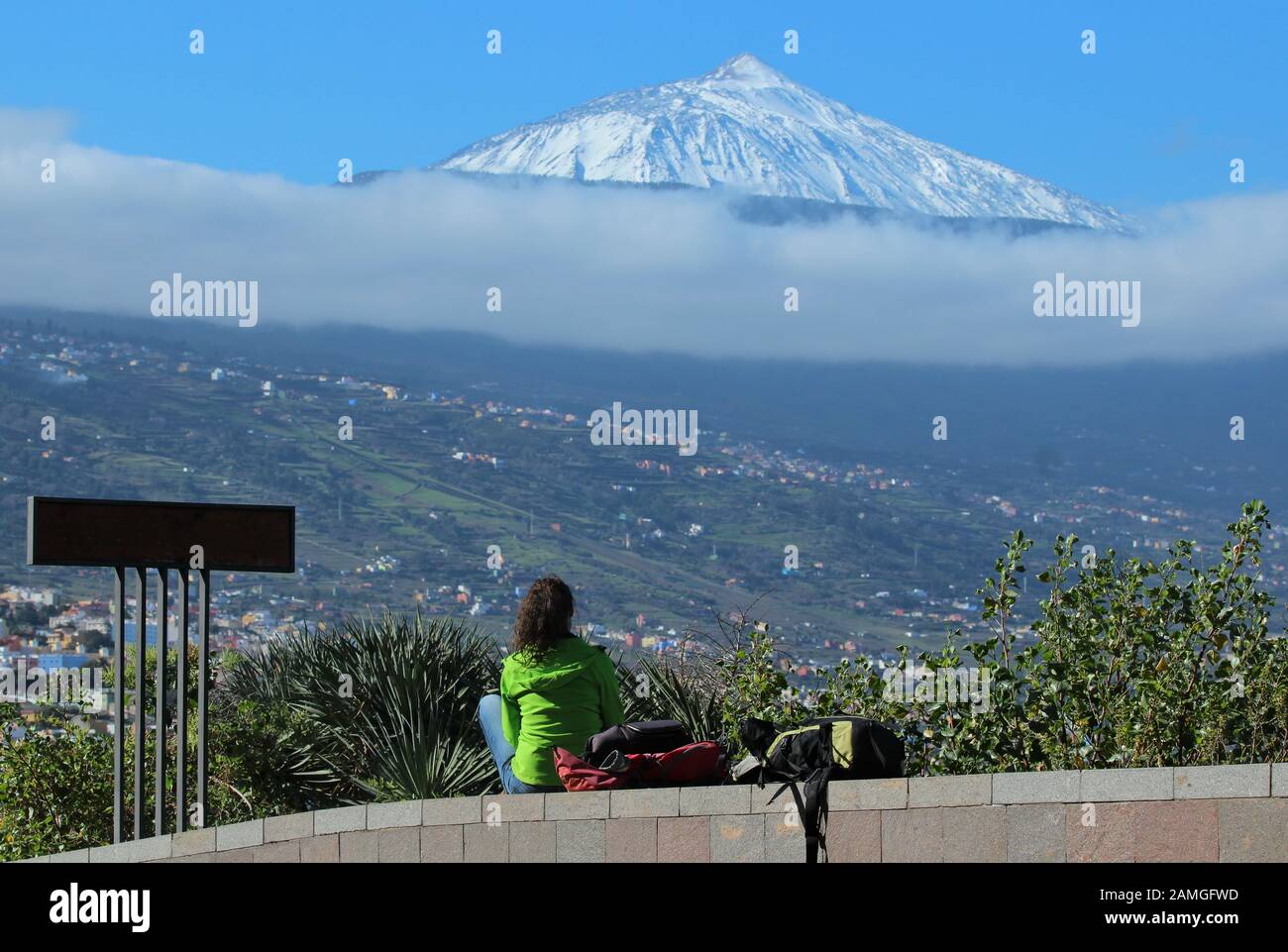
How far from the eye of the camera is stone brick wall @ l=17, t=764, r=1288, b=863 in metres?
5.77

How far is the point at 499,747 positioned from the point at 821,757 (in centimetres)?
178

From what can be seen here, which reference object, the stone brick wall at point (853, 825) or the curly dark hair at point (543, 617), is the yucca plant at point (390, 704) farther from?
the curly dark hair at point (543, 617)

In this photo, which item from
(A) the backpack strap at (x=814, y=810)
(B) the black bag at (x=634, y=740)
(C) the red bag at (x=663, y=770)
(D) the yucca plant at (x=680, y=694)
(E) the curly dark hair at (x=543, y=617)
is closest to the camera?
(A) the backpack strap at (x=814, y=810)

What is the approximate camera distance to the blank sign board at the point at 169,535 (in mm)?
8438

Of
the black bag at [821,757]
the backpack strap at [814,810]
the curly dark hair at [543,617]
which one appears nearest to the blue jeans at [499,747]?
the curly dark hair at [543,617]

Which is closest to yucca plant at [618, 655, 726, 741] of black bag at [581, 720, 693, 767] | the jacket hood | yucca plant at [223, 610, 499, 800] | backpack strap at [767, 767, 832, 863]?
yucca plant at [223, 610, 499, 800]

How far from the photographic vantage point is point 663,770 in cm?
705

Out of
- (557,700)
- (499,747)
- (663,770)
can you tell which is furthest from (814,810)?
(499,747)

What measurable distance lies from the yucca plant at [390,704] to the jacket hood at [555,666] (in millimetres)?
3280

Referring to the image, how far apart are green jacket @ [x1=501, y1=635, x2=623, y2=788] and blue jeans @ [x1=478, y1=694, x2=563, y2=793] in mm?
35

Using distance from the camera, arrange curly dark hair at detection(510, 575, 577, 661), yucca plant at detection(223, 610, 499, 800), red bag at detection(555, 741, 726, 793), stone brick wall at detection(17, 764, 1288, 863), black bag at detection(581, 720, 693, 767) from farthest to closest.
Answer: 1. yucca plant at detection(223, 610, 499, 800)
2. curly dark hair at detection(510, 575, 577, 661)
3. black bag at detection(581, 720, 693, 767)
4. red bag at detection(555, 741, 726, 793)
5. stone brick wall at detection(17, 764, 1288, 863)

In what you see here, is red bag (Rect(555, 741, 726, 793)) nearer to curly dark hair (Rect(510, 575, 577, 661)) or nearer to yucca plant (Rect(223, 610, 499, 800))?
curly dark hair (Rect(510, 575, 577, 661))
